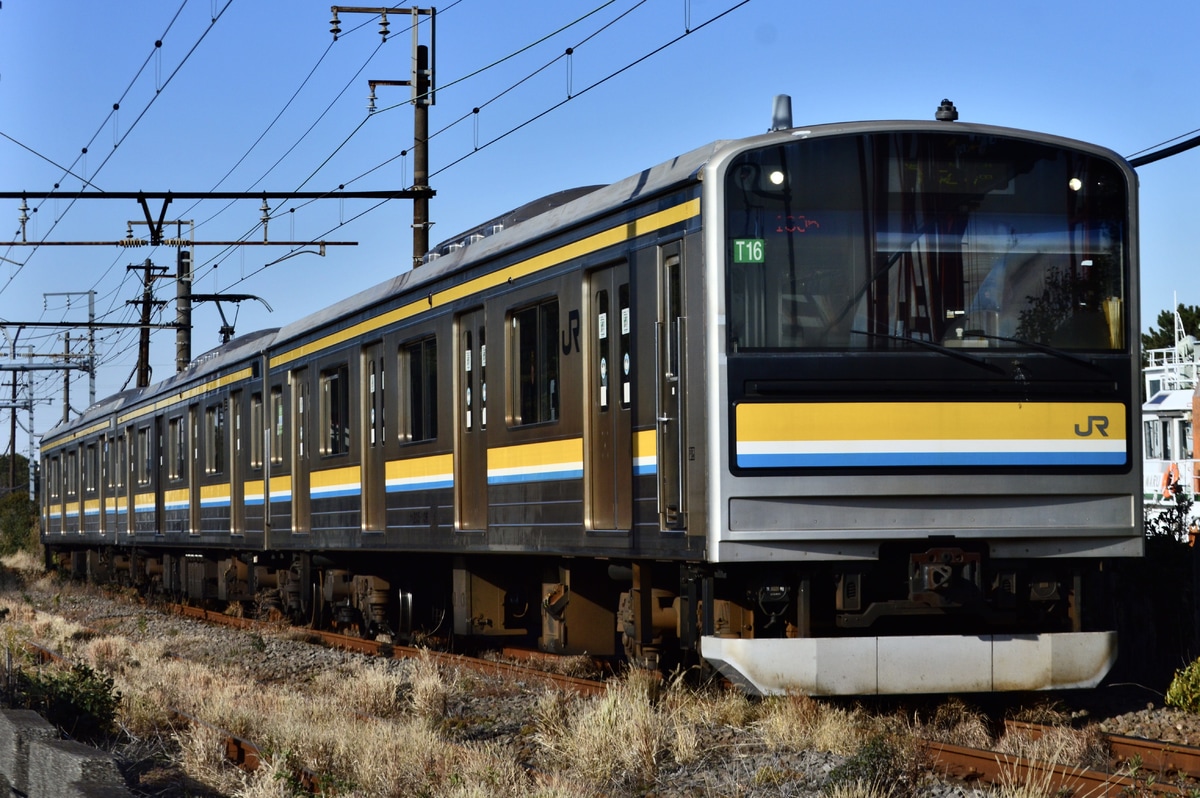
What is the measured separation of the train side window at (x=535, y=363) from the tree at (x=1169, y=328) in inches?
2422

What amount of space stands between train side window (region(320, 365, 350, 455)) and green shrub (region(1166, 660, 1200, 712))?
796 cm

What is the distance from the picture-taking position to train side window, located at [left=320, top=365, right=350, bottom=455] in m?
15.2

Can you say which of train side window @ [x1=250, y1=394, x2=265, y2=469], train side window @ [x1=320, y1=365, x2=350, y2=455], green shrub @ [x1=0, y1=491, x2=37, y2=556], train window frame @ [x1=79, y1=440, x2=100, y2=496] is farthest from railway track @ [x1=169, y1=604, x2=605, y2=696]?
green shrub @ [x1=0, y1=491, x2=37, y2=556]

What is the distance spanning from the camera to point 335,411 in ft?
51.0

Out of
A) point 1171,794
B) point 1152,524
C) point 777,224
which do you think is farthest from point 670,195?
point 1152,524

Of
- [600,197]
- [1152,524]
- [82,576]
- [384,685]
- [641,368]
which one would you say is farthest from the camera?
[82,576]

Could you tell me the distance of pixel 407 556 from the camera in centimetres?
1511

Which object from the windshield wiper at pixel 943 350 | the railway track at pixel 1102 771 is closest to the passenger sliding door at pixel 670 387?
the windshield wiper at pixel 943 350

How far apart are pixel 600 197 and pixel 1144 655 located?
5220 mm

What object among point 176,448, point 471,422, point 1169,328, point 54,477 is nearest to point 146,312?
point 54,477

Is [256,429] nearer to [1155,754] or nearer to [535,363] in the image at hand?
[535,363]

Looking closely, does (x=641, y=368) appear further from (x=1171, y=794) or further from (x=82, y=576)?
(x=82, y=576)

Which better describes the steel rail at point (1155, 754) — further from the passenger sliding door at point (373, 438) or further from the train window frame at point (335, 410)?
the train window frame at point (335, 410)

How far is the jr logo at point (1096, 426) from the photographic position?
880cm
